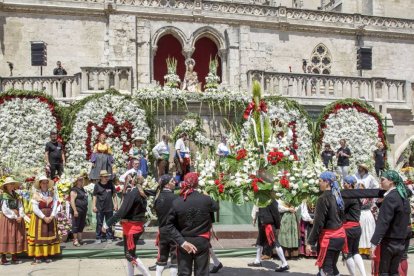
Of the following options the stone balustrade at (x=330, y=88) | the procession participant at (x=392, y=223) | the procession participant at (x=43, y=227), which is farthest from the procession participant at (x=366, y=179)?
the stone balustrade at (x=330, y=88)

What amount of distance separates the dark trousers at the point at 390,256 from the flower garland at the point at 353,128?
450 inches

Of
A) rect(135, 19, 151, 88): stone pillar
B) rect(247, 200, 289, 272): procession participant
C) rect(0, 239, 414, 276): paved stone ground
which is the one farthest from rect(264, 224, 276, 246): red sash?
rect(135, 19, 151, 88): stone pillar

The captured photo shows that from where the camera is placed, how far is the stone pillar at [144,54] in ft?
78.6

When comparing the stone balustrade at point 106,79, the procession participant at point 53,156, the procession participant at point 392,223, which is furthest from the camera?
the stone balustrade at point 106,79

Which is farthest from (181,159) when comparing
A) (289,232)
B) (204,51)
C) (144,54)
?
(204,51)

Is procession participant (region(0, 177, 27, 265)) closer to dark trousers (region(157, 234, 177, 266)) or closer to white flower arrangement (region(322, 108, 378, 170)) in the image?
dark trousers (region(157, 234, 177, 266))

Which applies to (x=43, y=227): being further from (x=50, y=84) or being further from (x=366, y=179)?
(x=50, y=84)

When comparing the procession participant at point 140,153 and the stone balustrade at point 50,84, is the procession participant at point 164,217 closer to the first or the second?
the procession participant at point 140,153

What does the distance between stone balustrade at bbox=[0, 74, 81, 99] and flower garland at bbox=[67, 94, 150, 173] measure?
1342 millimetres

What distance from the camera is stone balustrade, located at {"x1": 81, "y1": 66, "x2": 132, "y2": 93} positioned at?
1788cm

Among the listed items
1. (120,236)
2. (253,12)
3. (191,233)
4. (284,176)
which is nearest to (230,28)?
(253,12)

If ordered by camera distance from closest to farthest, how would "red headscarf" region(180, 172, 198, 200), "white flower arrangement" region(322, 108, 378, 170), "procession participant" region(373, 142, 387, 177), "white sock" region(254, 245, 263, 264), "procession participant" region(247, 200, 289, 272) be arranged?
"red headscarf" region(180, 172, 198, 200) < "procession participant" region(247, 200, 289, 272) < "white sock" region(254, 245, 263, 264) < "procession participant" region(373, 142, 387, 177) < "white flower arrangement" region(322, 108, 378, 170)

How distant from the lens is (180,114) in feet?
58.3

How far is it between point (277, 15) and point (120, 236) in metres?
18.2
